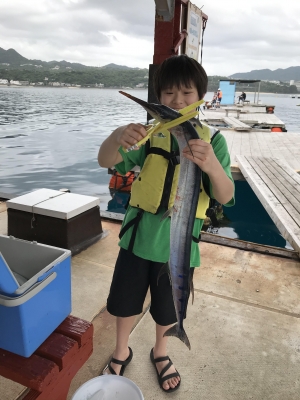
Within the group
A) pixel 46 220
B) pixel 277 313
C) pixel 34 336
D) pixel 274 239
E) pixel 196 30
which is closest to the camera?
pixel 34 336

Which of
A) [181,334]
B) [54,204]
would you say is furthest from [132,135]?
[54,204]

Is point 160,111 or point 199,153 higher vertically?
point 160,111

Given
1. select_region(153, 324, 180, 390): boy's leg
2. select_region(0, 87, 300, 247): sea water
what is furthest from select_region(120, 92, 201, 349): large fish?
select_region(0, 87, 300, 247): sea water

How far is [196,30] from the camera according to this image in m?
5.64

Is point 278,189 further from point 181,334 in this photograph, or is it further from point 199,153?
point 199,153

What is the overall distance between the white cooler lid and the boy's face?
2.47 m

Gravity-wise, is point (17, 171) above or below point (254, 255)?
below

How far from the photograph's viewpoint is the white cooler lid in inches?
160

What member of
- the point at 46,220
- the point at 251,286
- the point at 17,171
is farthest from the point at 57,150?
the point at 251,286

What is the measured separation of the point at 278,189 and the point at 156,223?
5804 millimetres

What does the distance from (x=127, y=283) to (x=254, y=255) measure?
258cm

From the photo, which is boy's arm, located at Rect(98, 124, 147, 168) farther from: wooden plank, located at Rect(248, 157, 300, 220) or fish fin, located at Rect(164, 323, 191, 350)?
wooden plank, located at Rect(248, 157, 300, 220)

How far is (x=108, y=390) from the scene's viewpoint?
2020 mm

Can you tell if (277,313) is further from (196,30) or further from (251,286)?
(196,30)
